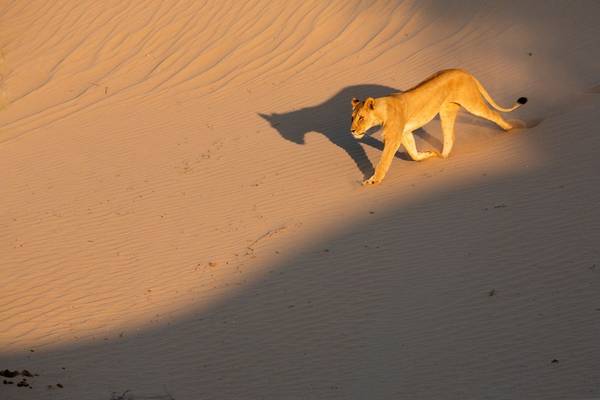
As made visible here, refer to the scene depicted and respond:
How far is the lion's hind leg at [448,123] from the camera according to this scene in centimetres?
1009

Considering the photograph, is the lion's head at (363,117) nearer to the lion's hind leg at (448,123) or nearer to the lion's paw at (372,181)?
the lion's paw at (372,181)

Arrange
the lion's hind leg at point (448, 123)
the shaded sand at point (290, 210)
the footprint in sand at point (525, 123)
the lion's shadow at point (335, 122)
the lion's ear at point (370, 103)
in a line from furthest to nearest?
the lion's shadow at point (335, 122) → the footprint in sand at point (525, 123) → the lion's hind leg at point (448, 123) → the lion's ear at point (370, 103) → the shaded sand at point (290, 210)

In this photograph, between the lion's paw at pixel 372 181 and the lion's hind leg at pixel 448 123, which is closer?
the lion's paw at pixel 372 181

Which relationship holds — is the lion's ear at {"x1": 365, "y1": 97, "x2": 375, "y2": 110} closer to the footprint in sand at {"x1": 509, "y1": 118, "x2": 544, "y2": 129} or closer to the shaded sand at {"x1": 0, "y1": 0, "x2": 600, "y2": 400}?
the shaded sand at {"x1": 0, "y1": 0, "x2": 600, "y2": 400}

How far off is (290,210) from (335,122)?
8.47 feet

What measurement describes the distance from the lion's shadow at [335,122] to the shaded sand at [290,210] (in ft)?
0.14

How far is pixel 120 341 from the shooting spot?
749 cm

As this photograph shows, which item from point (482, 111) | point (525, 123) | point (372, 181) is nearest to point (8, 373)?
point (372, 181)

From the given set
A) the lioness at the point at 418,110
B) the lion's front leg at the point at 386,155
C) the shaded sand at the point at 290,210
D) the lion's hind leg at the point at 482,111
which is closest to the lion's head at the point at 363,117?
the lioness at the point at 418,110

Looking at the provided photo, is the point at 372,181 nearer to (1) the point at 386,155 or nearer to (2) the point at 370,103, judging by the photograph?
(1) the point at 386,155

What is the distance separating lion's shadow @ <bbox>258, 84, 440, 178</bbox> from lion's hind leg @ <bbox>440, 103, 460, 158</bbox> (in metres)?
0.59

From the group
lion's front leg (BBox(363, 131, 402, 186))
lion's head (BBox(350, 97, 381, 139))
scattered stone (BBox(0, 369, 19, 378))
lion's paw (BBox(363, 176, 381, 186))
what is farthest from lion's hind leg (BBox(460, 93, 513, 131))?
scattered stone (BBox(0, 369, 19, 378))

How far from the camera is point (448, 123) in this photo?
10.1 metres

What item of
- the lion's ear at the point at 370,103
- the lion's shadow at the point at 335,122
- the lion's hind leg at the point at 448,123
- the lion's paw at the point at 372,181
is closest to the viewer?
the lion's ear at the point at 370,103
